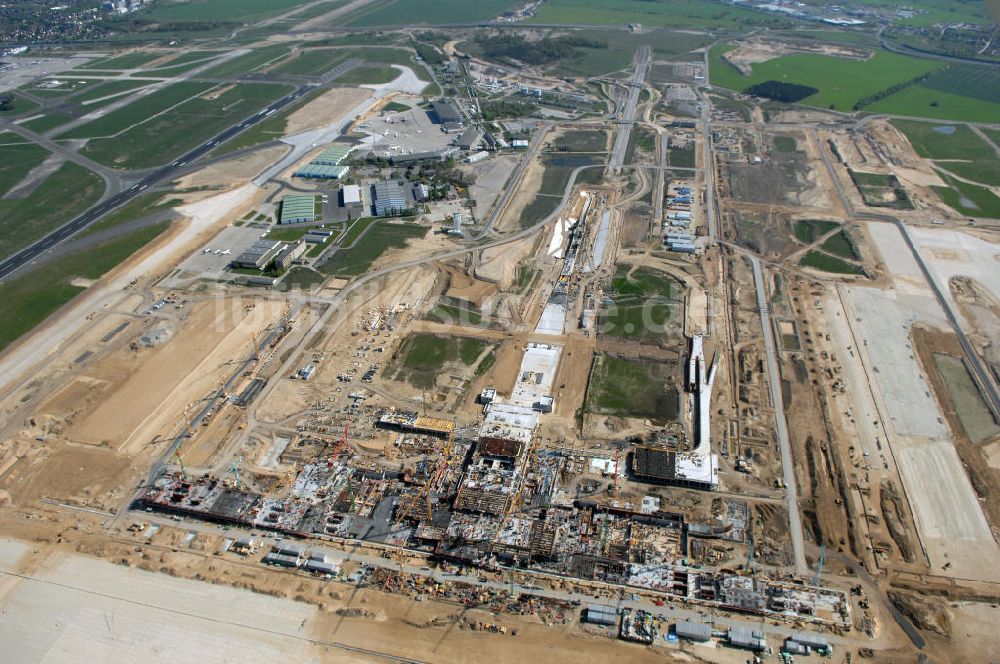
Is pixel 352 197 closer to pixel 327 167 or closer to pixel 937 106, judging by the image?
pixel 327 167

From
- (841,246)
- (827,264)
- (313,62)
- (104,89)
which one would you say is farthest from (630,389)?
(104,89)

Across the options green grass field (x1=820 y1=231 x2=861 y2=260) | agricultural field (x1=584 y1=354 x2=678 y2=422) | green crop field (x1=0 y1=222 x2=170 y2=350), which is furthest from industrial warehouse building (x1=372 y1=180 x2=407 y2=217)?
green grass field (x1=820 y1=231 x2=861 y2=260)

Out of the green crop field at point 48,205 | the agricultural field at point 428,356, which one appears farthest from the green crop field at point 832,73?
the green crop field at point 48,205

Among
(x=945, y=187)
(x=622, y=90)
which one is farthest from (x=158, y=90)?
(x=945, y=187)

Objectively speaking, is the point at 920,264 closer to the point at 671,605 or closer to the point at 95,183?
the point at 671,605

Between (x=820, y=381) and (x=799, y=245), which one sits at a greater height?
(x=799, y=245)

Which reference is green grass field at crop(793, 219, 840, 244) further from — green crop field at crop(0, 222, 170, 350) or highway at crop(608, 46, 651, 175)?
green crop field at crop(0, 222, 170, 350)
